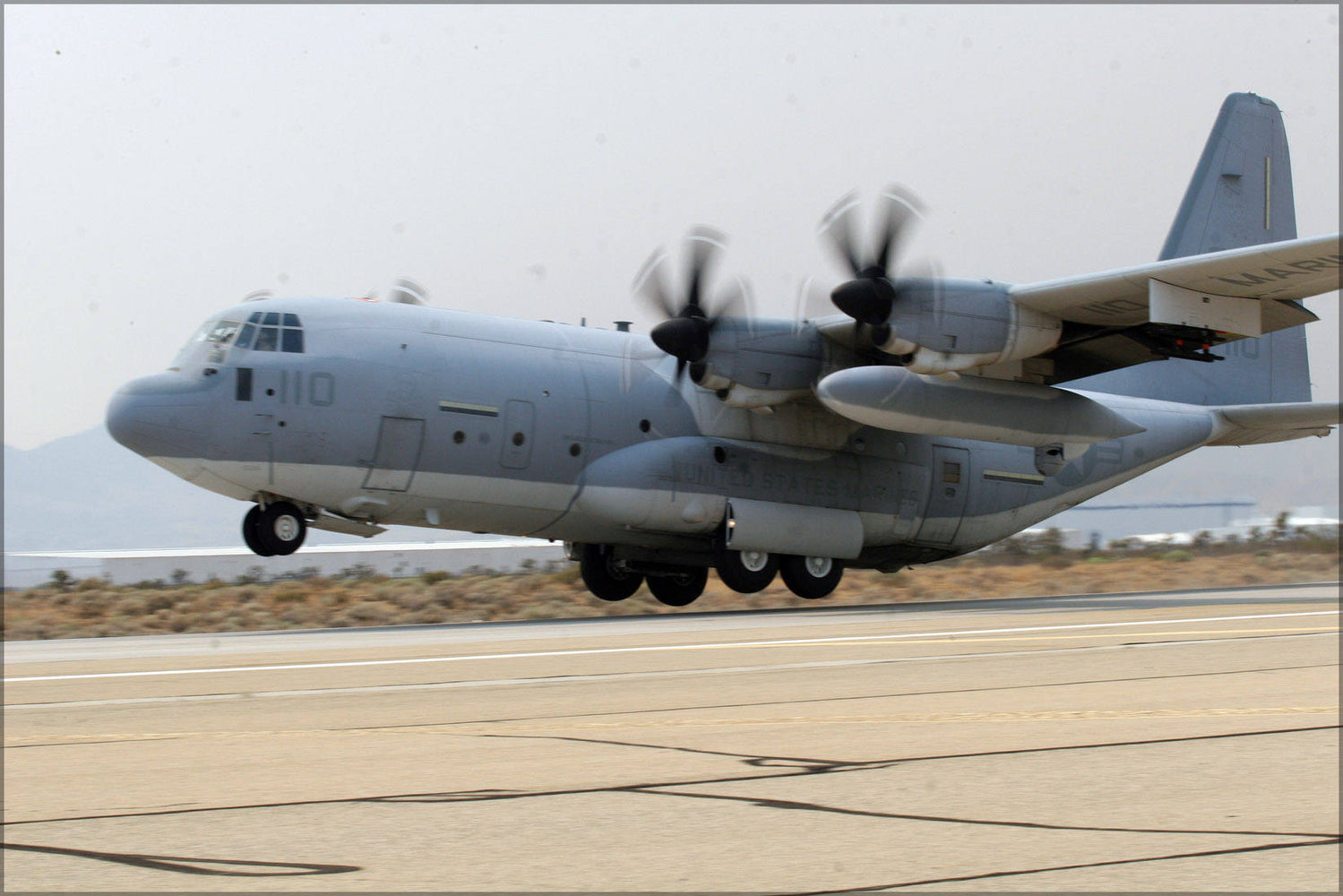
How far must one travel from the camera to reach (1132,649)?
12.1m

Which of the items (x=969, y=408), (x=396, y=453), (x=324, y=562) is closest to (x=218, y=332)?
(x=396, y=453)

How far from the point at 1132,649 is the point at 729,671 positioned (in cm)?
377

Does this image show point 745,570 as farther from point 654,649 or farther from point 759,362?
point 654,649

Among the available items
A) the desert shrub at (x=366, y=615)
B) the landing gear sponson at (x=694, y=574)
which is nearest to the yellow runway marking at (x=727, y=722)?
the landing gear sponson at (x=694, y=574)

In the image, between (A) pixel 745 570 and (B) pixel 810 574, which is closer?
(A) pixel 745 570

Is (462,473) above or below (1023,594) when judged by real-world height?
above

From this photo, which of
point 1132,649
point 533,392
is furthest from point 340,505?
point 1132,649

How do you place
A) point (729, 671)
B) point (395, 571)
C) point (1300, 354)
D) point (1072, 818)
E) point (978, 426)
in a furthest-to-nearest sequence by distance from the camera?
point (395, 571), point (1300, 354), point (978, 426), point (729, 671), point (1072, 818)

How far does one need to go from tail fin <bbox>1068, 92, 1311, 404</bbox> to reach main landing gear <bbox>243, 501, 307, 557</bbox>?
14726 mm

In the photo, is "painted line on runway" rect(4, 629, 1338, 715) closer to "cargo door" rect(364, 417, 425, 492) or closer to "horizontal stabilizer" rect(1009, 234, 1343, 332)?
"horizontal stabilizer" rect(1009, 234, 1343, 332)

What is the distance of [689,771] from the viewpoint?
6199 mm

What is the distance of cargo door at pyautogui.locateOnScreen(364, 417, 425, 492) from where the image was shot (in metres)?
19.4

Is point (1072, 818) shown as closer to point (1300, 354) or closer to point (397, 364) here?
point (397, 364)

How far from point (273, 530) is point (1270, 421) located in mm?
17318
